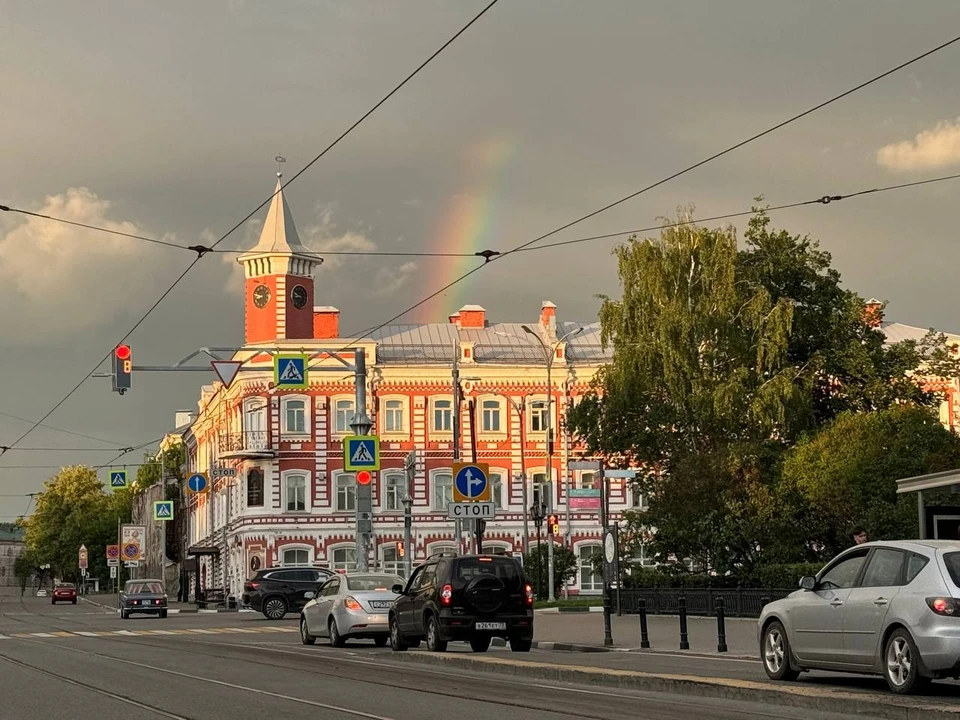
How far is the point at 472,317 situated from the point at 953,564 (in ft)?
239

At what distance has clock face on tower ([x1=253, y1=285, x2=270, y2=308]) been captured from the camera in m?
87.4

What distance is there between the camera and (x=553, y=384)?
82.6m

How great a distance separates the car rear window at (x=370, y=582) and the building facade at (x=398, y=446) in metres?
46.0

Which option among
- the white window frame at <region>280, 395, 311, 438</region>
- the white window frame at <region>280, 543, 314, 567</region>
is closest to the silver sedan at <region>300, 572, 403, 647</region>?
the white window frame at <region>280, 543, 314, 567</region>

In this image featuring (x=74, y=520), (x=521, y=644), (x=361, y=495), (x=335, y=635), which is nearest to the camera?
(x=521, y=644)

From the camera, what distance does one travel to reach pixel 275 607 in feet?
174

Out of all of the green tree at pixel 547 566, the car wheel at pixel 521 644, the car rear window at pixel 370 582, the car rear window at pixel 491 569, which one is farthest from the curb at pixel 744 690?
the green tree at pixel 547 566

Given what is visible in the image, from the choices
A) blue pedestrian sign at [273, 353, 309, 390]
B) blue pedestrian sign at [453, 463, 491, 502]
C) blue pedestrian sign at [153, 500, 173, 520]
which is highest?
blue pedestrian sign at [273, 353, 309, 390]

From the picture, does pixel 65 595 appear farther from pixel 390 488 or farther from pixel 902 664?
pixel 902 664

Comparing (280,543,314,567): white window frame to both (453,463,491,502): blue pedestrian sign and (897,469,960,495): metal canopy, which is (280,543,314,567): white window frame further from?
(897,469,960,495): metal canopy

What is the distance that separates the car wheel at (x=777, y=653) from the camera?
17.7m

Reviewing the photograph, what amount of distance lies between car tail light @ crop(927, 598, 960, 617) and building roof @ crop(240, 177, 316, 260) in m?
74.1

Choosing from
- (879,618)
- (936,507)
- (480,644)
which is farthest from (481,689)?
(936,507)

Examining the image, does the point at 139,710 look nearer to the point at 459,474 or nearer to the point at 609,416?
the point at 459,474
